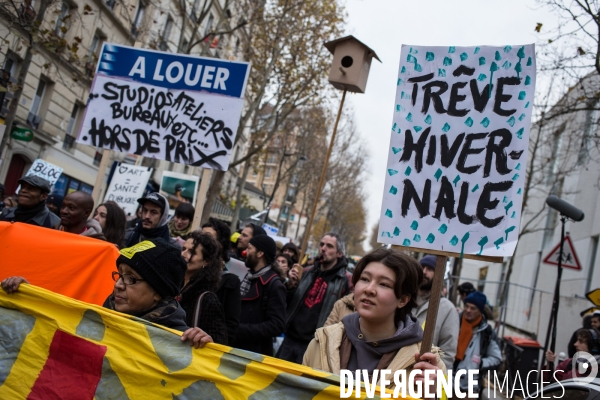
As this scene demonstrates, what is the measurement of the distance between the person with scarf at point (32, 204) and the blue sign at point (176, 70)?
2239mm

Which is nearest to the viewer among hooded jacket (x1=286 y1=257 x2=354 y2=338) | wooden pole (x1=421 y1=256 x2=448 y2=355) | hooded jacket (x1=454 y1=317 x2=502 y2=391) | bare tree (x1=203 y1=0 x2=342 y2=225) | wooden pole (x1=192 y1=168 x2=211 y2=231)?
wooden pole (x1=421 y1=256 x2=448 y2=355)

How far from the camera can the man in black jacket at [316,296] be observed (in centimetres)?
516

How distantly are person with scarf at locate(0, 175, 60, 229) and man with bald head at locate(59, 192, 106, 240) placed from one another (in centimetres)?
40

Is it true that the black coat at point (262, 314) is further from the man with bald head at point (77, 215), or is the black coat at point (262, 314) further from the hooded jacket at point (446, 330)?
the man with bald head at point (77, 215)

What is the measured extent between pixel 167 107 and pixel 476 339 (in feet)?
14.7

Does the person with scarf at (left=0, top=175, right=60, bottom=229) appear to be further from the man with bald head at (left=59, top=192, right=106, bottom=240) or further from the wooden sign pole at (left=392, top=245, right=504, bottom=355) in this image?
the wooden sign pole at (left=392, top=245, right=504, bottom=355)

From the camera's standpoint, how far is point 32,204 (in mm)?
5035

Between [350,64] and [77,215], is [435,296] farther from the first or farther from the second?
[350,64]

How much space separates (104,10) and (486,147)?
72.9 ft

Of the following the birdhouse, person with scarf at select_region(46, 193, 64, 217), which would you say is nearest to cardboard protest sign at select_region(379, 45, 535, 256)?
the birdhouse

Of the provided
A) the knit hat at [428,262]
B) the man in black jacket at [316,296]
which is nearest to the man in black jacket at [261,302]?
the man in black jacket at [316,296]

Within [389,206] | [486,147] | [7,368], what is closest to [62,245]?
[7,368]

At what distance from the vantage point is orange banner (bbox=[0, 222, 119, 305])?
12.5 ft

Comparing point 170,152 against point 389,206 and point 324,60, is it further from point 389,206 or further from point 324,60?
point 324,60
